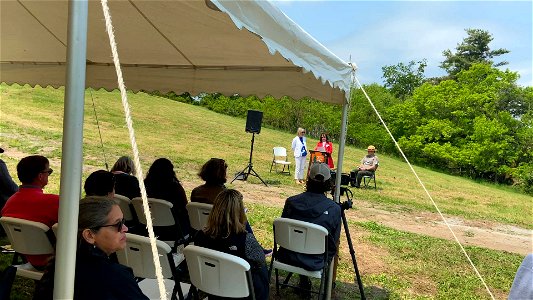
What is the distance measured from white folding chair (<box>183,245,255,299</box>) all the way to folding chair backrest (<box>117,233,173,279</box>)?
0.17m

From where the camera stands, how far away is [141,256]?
267cm

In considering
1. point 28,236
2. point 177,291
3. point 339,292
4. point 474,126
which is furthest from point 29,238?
point 474,126

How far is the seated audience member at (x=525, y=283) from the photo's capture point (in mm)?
1520

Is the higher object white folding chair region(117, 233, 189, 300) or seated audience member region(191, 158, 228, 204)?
seated audience member region(191, 158, 228, 204)

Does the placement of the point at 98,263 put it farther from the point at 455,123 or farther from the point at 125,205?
the point at 455,123

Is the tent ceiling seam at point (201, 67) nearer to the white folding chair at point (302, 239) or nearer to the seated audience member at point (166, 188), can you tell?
the seated audience member at point (166, 188)

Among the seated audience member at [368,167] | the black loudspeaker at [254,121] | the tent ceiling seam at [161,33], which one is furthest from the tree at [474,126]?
the tent ceiling seam at [161,33]

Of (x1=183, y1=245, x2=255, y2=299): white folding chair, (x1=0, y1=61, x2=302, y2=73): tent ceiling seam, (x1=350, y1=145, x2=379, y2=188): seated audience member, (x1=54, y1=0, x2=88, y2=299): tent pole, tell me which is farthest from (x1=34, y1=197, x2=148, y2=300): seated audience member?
(x1=350, y1=145, x2=379, y2=188): seated audience member

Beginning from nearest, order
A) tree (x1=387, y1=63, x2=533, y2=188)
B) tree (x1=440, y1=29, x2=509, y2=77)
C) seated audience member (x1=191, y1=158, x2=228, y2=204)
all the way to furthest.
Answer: seated audience member (x1=191, y1=158, x2=228, y2=204)
tree (x1=387, y1=63, x2=533, y2=188)
tree (x1=440, y1=29, x2=509, y2=77)

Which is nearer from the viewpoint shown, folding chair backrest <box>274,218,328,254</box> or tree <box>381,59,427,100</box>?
folding chair backrest <box>274,218,328,254</box>

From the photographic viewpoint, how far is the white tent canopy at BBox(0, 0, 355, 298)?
1.42 metres

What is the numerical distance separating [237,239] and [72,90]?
1.55m

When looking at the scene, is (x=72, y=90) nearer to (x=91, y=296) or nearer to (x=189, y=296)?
(x=91, y=296)

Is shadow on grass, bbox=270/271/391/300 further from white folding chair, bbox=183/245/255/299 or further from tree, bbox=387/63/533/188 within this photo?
tree, bbox=387/63/533/188
